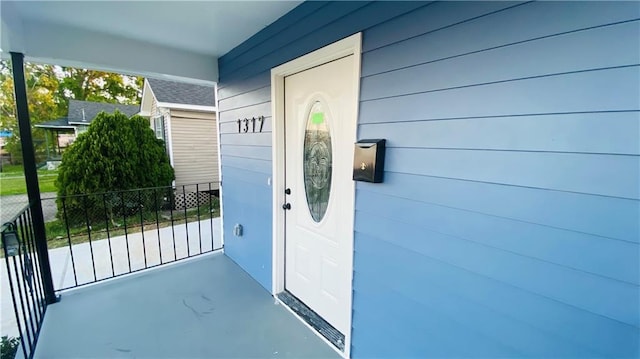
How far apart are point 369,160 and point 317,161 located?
634mm

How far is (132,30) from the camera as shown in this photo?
86.7 inches

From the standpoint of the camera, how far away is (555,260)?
93cm

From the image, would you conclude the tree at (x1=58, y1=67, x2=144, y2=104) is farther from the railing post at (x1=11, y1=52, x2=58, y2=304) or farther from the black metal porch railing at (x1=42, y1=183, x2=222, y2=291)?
the railing post at (x1=11, y1=52, x2=58, y2=304)

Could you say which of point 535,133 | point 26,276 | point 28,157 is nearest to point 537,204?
point 535,133

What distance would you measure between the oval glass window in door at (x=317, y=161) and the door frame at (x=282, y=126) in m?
0.28

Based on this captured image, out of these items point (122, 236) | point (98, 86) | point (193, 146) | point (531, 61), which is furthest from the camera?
point (98, 86)

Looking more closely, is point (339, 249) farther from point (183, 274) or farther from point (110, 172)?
point (110, 172)

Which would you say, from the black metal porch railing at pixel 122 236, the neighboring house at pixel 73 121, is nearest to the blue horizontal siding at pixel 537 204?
the black metal porch railing at pixel 122 236

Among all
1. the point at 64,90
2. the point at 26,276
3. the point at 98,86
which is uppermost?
the point at 98,86

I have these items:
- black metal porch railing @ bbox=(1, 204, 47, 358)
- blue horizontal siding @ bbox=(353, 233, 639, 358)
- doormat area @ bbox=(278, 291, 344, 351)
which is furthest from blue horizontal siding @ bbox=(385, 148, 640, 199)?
black metal porch railing @ bbox=(1, 204, 47, 358)

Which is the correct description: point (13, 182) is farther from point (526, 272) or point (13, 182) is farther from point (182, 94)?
point (526, 272)

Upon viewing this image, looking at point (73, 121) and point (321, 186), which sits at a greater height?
point (73, 121)

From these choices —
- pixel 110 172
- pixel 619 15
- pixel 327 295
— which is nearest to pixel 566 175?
pixel 619 15

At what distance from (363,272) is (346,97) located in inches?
42.6
